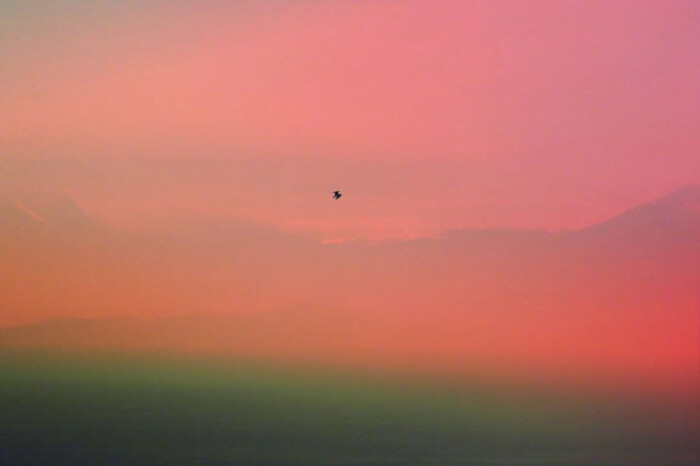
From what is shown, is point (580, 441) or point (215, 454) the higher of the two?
point (580, 441)

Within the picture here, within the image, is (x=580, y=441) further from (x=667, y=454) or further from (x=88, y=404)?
(x=88, y=404)

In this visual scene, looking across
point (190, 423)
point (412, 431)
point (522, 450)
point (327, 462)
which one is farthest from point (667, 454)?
point (190, 423)

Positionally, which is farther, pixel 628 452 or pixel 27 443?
pixel 628 452

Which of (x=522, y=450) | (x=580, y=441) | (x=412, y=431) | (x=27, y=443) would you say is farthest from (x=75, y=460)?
(x=580, y=441)

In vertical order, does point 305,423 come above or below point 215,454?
above

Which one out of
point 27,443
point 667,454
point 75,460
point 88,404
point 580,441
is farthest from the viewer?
point 88,404

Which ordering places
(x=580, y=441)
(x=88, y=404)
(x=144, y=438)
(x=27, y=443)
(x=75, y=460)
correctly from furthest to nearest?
(x=88, y=404)
(x=580, y=441)
(x=144, y=438)
(x=27, y=443)
(x=75, y=460)

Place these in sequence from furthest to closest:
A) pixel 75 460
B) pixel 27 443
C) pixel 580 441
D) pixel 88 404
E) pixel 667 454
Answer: pixel 88 404 → pixel 580 441 → pixel 667 454 → pixel 27 443 → pixel 75 460

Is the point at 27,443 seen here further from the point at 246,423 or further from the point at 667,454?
the point at 667,454

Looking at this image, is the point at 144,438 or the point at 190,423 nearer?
the point at 144,438
